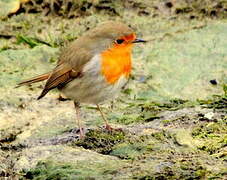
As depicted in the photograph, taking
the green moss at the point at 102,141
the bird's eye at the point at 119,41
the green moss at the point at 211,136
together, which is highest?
the bird's eye at the point at 119,41

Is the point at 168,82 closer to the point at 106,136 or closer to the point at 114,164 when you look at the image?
the point at 106,136

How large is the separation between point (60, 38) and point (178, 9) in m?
1.47

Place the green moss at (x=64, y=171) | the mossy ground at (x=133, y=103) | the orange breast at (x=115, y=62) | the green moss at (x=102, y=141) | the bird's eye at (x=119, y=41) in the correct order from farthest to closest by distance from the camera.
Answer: the bird's eye at (x=119, y=41) → the orange breast at (x=115, y=62) → the green moss at (x=102, y=141) → the mossy ground at (x=133, y=103) → the green moss at (x=64, y=171)

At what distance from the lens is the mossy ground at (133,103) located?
11.9 feet

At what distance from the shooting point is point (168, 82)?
591 centimetres

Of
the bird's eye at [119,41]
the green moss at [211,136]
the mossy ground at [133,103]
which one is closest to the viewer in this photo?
the mossy ground at [133,103]

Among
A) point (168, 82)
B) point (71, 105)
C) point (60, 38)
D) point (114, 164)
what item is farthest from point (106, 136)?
point (60, 38)

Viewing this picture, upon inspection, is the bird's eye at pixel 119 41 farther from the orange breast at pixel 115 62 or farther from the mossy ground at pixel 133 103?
the mossy ground at pixel 133 103

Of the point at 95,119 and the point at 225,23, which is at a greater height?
the point at 225,23

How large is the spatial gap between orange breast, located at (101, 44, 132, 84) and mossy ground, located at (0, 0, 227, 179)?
0.39 metres

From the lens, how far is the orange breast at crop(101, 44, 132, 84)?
4.44 meters

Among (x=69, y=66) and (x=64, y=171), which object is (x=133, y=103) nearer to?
(x=69, y=66)

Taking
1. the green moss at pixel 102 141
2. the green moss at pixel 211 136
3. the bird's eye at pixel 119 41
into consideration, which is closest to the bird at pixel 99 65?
the bird's eye at pixel 119 41

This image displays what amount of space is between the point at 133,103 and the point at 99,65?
3.37ft
